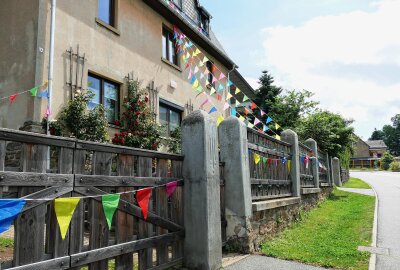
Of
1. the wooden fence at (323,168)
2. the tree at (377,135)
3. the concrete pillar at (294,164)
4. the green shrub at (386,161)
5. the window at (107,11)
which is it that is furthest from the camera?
the tree at (377,135)

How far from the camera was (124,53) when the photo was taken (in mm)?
10828

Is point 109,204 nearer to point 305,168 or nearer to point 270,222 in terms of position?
Answer: point 270,222

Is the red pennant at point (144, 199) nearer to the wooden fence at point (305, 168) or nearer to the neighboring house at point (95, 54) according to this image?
the neighboring house at point (95, 54)

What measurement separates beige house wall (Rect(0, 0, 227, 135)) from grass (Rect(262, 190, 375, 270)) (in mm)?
6049

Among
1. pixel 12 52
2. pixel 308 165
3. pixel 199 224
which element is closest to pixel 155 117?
pixel 12 52

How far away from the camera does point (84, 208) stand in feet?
10.8

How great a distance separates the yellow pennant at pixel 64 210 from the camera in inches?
113

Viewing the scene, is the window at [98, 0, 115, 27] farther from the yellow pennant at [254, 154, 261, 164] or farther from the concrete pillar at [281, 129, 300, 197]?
the yellow pennant at [254, 154, 261, 164]

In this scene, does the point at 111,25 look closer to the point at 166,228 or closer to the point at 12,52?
the point at 12,52

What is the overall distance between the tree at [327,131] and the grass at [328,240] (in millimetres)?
4752

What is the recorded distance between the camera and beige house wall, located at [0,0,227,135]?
827cm

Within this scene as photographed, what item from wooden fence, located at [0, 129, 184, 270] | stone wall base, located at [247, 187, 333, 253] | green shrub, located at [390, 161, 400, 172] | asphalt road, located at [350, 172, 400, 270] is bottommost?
asphalt road, located at [350, 172, 400, 270]

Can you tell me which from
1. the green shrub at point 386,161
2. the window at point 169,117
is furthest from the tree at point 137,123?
the green shrub at point 386,161

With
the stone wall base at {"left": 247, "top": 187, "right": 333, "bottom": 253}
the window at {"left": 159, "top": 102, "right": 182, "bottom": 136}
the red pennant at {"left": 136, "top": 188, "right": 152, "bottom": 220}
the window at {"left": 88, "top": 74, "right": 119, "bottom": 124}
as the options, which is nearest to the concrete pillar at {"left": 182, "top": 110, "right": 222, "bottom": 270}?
the red pennant at {"left": 136, "top": 188, "right": 152, "bottom": 220}
